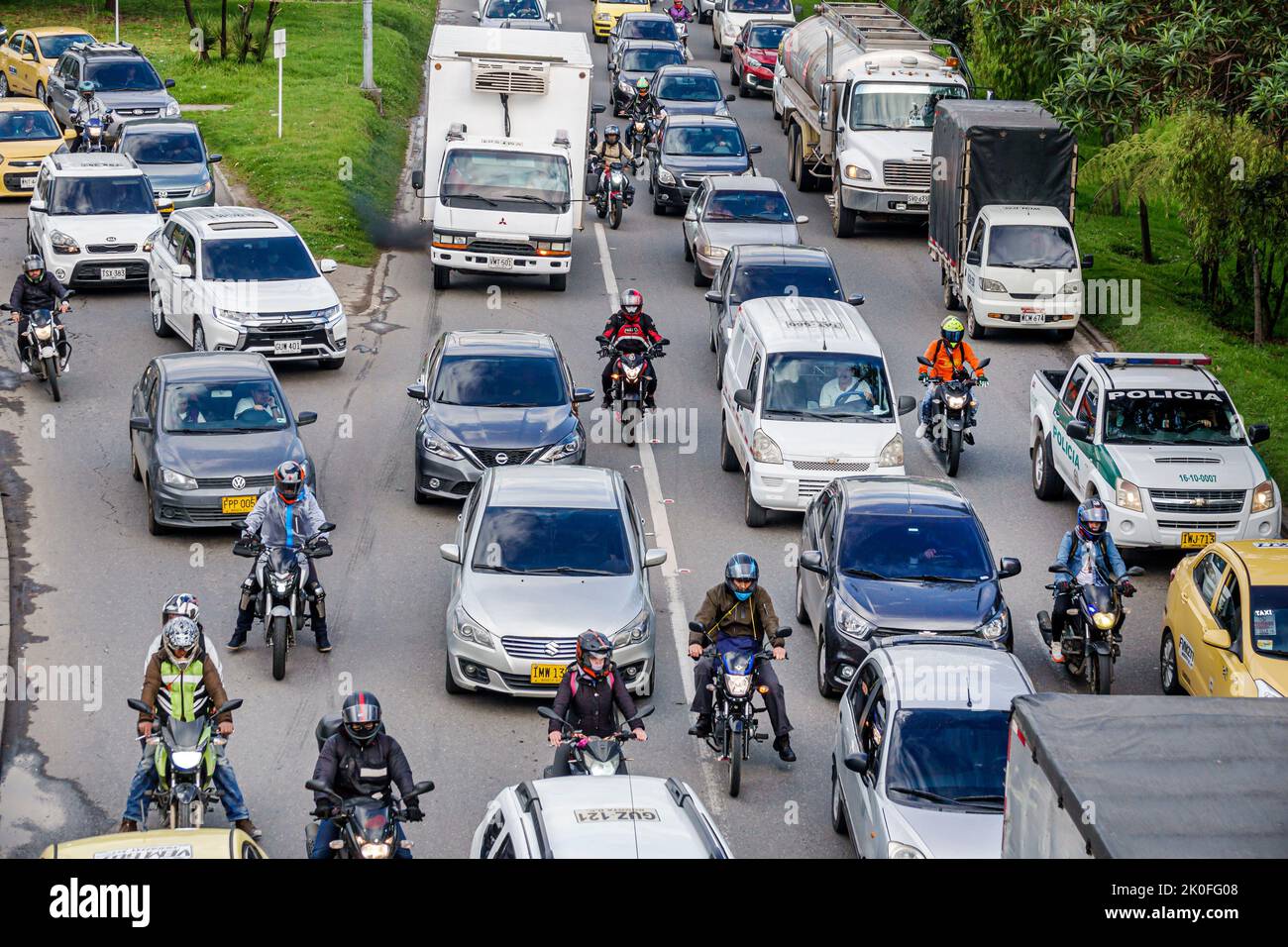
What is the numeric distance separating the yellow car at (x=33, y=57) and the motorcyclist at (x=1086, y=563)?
32.9 metres

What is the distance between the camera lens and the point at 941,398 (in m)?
22.9

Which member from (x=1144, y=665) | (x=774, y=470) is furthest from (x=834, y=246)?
(x=1144, y=665)

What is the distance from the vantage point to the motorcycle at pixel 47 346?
24359 millimetres

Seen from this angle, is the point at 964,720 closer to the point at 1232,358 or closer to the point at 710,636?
the point at 710,636

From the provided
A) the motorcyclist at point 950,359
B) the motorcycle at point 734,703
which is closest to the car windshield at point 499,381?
the motorcyclist at point 950,359

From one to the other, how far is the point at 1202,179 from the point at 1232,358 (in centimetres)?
285

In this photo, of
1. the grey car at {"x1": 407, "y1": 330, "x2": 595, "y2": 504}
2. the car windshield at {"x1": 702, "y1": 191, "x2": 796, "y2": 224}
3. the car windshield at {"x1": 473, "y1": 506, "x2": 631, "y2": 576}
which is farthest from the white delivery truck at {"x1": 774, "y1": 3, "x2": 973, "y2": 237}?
the car windshield at {"x1": 473, "y1": 506, "x2": 631, "y2": 576}

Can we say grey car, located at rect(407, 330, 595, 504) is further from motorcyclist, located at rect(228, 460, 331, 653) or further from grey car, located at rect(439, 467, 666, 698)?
motorcyclist, located at rect(228, 460, 331, 653)

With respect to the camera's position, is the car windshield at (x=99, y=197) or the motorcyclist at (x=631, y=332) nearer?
the motorcyclist at (x=631, y=332)

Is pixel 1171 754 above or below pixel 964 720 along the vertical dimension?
above

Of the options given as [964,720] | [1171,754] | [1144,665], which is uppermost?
[1171,754]

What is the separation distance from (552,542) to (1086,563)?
464 centimetres

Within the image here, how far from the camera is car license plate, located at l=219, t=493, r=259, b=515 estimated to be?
64.4 ft

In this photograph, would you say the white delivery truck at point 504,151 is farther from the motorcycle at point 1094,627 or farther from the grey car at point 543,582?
the motorcycle at point 1094,627
